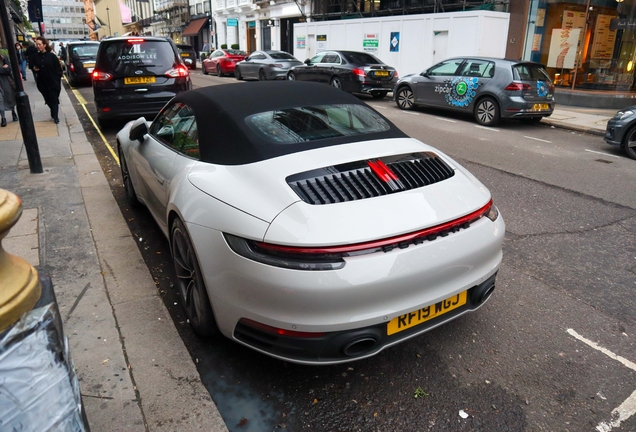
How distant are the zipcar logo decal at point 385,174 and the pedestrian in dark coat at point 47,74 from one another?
406 inches

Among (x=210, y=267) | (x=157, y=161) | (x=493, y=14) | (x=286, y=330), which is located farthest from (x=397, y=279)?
(x=493, y=14)

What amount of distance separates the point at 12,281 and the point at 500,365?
260cm

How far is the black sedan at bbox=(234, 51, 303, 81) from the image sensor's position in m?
21.8

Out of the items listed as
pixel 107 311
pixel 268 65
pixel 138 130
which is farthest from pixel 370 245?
pixel 268 65

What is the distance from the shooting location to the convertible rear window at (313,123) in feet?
10.5

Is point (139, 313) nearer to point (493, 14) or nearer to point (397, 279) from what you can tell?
point (397, 279)

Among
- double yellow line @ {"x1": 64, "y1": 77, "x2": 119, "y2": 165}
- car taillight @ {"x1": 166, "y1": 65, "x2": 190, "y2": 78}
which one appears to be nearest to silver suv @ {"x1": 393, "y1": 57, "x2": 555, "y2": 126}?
car taillight @ {"x1": 166, "y1": 65, "x2": 190, "y2": 78}

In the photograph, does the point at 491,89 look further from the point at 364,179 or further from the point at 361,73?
the point at 364,179

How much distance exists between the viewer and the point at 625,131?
28.5 ft

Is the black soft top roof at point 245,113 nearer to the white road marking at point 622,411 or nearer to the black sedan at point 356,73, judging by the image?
the white road marking at point 622,411

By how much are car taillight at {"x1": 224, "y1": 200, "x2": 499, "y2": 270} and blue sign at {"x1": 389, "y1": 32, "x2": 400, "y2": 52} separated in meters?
20.5

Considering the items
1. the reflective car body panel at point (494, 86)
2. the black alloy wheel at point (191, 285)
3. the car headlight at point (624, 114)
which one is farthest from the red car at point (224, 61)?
the black alloy wheel at point (191, 285)

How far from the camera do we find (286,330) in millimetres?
2434

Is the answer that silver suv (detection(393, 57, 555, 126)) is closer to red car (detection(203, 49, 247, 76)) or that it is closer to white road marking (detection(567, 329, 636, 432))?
white road marking (detection(567, 329, 636, 432))
